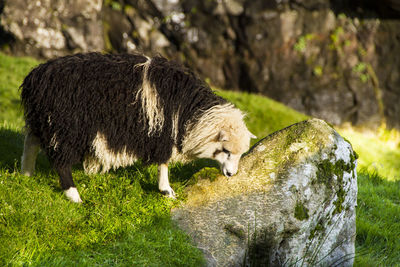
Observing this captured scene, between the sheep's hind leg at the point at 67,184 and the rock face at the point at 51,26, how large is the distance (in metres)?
9.50

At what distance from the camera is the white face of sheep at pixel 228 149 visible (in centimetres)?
473

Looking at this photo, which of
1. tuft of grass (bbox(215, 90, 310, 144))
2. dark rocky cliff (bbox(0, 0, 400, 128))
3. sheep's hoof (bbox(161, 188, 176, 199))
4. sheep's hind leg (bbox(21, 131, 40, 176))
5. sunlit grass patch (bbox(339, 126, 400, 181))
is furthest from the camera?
dark rocky cliff (bbox(0, 0, 400, 128))

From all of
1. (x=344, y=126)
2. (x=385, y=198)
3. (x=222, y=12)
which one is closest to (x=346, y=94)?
(x=344, y=126)

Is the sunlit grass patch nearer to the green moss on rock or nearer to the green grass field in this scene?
the green grass field

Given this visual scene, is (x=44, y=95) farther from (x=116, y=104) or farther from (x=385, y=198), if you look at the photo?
(x=385, y=198)

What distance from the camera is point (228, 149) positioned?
15.7 feet

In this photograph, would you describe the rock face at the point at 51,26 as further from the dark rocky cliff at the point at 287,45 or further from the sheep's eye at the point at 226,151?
the sheep's eye at the point at 226,151

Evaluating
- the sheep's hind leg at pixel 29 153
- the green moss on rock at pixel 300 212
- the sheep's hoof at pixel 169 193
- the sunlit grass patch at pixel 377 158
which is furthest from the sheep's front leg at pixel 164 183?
the sunlit grass patch at pixel 377 158

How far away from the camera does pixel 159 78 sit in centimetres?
470

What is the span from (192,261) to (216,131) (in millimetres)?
1539

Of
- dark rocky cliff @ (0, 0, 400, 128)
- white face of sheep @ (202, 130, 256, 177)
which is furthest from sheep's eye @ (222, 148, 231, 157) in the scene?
dark rocky cliff @ (0, 0, 400, 128)

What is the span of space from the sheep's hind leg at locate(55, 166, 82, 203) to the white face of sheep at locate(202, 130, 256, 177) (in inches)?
63.2

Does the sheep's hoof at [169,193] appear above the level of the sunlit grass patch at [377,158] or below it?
above

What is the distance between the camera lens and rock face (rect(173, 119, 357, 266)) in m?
4.35
